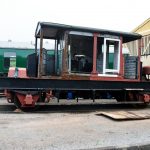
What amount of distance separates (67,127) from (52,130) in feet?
1.78

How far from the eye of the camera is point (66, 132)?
25.5ft

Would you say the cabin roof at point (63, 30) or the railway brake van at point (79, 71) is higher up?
the cabin roof at point (63, 30)

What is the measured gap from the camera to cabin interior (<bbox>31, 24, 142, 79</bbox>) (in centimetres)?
1155

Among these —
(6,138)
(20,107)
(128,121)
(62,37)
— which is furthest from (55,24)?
(6,138)

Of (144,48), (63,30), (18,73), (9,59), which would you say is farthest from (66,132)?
(9,59)

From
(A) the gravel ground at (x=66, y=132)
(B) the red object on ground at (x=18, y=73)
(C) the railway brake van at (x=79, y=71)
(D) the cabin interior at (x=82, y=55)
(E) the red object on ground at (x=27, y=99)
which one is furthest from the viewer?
(D) the cabin interior at (x=82, y=55)

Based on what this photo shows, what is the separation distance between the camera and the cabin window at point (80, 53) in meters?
11.8

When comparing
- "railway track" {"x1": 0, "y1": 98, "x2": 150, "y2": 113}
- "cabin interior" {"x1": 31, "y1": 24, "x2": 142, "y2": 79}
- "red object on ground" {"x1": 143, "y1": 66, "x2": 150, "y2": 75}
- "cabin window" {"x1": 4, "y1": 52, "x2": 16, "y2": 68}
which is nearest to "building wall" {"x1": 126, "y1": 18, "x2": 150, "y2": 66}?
"red object on ground" {"x1": 143, "y1": 66, "x2": 150, "y2": 75}

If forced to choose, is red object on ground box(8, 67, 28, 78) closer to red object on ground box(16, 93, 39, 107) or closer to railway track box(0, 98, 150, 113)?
red object on ground box(16, 93, 39, 107)

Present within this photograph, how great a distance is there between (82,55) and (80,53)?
20 cm

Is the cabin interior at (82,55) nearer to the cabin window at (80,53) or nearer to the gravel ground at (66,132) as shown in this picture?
the cabin window at (80,53)

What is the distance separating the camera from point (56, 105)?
12.6 meters

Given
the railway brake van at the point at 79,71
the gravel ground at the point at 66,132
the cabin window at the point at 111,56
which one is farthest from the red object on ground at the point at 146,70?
the gravel ground at the point at 66,132

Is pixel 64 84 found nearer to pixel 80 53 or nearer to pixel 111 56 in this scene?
pixel 80 53
